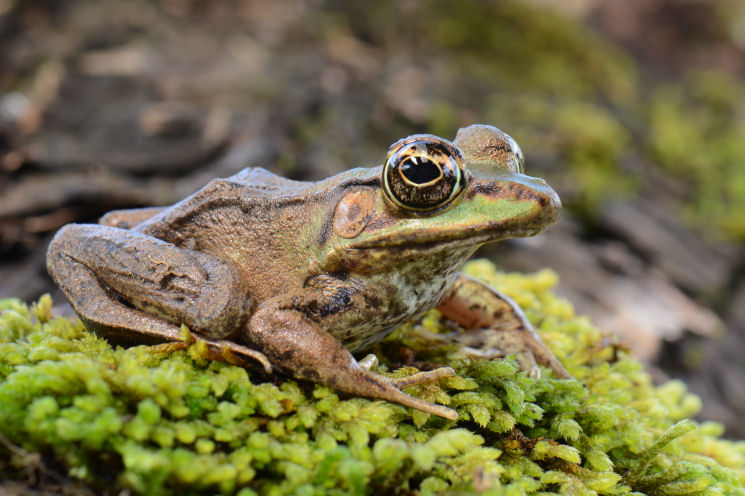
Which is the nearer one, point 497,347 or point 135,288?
point 135,288

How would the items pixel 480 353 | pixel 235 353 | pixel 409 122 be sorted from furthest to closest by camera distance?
pixel 409 122 < pixel 480 353 < pixel 235 353

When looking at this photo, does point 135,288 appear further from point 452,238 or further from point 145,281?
point 452,238

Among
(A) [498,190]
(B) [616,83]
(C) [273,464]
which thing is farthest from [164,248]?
(B) [616,83]

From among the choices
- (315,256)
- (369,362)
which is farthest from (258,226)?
(369,362)

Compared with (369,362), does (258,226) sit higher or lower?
higher

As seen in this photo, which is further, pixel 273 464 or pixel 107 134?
pixel 107 134

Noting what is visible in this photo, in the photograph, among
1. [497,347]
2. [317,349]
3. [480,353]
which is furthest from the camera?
[497,347]

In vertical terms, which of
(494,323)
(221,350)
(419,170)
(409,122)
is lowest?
(221,350)

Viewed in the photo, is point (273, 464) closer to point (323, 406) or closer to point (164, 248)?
point (323, 406)
